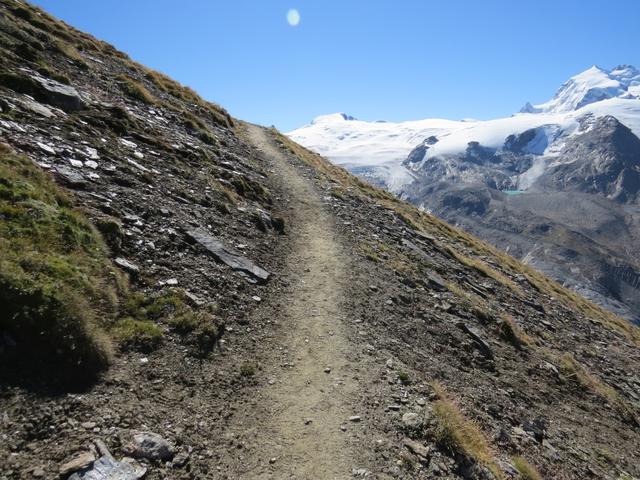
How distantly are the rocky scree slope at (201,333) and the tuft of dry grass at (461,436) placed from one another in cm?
6

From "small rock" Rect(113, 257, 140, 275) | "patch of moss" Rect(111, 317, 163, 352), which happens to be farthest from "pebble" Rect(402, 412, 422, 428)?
"small rock" Rect(113, 257, 140, 275)

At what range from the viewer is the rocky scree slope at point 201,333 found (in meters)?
9.38

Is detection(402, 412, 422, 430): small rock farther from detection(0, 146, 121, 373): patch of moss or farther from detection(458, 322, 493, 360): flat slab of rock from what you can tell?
detection(458, 322, 493, 360): flat slab of rock

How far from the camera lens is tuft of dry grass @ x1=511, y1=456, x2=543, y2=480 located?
1220 cm

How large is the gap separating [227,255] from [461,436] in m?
11.2

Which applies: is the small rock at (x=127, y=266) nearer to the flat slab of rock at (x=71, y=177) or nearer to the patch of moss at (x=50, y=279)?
the patch of moss at (x=50, y=279)

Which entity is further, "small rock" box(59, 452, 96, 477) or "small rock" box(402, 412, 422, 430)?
"small rock" box(402, 412, 422, 430)

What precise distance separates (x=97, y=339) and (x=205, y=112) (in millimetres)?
37348

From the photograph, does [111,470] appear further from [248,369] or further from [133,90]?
[133,90]

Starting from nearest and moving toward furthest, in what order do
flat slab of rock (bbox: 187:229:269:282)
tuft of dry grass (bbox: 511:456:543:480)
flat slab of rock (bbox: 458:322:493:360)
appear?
tuft of dry grass (bbox: 511:456:543:480)
flat slab of rock (bbox: 187:229:269:282)
flat slab of rock (bbox: 458:322:493:360)

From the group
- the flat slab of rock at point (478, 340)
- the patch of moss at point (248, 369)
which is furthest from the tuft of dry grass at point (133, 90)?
the flat slab of rock at point (478, 340)

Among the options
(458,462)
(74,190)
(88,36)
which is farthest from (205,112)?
(458,462)

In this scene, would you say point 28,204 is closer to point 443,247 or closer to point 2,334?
point 2,334

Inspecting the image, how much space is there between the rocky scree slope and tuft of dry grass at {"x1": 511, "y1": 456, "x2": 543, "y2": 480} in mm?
55
